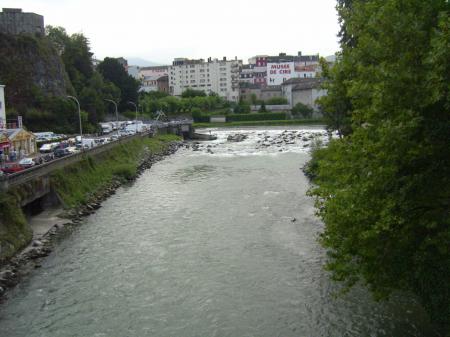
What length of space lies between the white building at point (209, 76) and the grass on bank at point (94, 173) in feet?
366

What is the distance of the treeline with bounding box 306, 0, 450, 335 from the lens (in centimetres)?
1277

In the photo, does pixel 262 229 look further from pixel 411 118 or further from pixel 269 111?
pixel 269 111

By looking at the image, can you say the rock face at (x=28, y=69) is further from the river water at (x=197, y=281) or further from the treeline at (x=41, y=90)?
the river water at (x=197, y=281)

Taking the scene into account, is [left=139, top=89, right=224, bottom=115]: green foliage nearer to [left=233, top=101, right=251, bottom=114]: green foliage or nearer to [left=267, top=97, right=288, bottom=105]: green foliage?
[left=233, top=101, right=251, bottom=114]: green foliage

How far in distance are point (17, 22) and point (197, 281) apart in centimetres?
7947

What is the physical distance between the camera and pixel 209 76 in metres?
182

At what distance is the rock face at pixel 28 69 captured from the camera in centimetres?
7894

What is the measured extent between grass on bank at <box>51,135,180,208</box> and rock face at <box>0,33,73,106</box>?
22571mm

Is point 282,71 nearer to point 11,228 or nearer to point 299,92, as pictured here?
point 299,92

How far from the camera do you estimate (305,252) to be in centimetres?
2616

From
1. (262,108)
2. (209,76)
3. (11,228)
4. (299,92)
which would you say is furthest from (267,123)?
(11,228)

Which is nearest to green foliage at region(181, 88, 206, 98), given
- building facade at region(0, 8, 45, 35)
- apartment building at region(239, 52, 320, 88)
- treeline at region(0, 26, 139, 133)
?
apartment building at region(239, 52, 320, 88)

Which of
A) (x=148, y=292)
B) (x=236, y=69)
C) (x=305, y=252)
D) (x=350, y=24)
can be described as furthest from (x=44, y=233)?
(x=236, y=69)

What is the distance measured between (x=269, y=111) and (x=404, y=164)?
433ft
